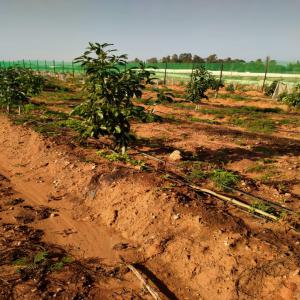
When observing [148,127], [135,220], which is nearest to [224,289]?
[135,220]

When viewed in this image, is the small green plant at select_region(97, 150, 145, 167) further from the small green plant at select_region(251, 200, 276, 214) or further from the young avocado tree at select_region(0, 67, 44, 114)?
the young avocado tree at select_region(0, 67, 44, 114)

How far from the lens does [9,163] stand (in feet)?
31.2

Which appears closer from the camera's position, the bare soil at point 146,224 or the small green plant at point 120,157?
the bare soil at point 146,224

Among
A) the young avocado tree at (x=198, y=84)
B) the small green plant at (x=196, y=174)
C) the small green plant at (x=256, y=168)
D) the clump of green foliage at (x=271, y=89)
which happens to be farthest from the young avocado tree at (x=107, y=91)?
the clump of green foliage at (x=271, y=89)

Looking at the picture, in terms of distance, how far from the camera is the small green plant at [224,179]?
686 cm

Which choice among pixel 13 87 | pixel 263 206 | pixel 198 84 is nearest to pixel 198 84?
pixel 198 84

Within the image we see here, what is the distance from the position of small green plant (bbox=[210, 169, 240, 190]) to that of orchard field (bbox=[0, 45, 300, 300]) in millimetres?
24

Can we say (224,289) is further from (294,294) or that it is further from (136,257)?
(136,257)

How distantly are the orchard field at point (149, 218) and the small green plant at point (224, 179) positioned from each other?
0.02 meters

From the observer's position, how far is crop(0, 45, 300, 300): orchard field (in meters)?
4.59

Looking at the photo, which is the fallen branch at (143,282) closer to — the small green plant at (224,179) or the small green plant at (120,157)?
the small green plant at (224,179)

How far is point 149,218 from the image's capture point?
594 cm

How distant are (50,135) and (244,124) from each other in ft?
28.0

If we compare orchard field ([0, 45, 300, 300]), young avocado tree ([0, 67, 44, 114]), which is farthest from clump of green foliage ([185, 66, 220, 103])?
young avocado tree ([0, 67, 44, 114])
